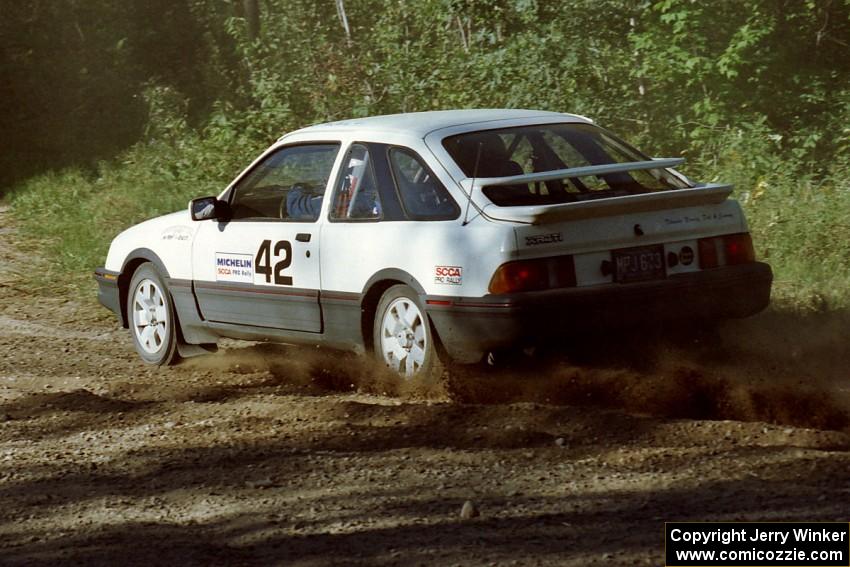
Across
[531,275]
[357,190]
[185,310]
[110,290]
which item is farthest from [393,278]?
[110,290]

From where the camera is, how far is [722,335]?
8.97 m

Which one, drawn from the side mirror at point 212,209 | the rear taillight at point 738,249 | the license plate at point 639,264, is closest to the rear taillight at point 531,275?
the license plate at point 639,264

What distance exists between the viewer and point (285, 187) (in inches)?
353

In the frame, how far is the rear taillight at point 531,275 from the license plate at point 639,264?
307 mm

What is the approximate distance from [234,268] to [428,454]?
2966 millimetres

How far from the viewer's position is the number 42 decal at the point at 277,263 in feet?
27.1

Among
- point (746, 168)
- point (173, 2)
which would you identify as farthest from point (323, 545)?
point (173, 2)

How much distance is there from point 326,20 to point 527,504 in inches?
844

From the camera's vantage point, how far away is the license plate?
7.17 meters

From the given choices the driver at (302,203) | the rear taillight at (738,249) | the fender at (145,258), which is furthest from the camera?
the fender at (145,258)

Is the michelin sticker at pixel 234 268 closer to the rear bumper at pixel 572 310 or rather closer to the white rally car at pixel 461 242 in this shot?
the white rally car at pixel 461 242

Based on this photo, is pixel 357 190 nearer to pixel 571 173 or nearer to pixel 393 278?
pixel 393 278

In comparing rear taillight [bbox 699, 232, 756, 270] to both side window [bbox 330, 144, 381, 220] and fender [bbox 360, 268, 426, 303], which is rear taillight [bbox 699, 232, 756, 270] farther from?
side window [bbox 330, 144, 381, 220]

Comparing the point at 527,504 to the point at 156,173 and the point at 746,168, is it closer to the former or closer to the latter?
the point at 746,168
